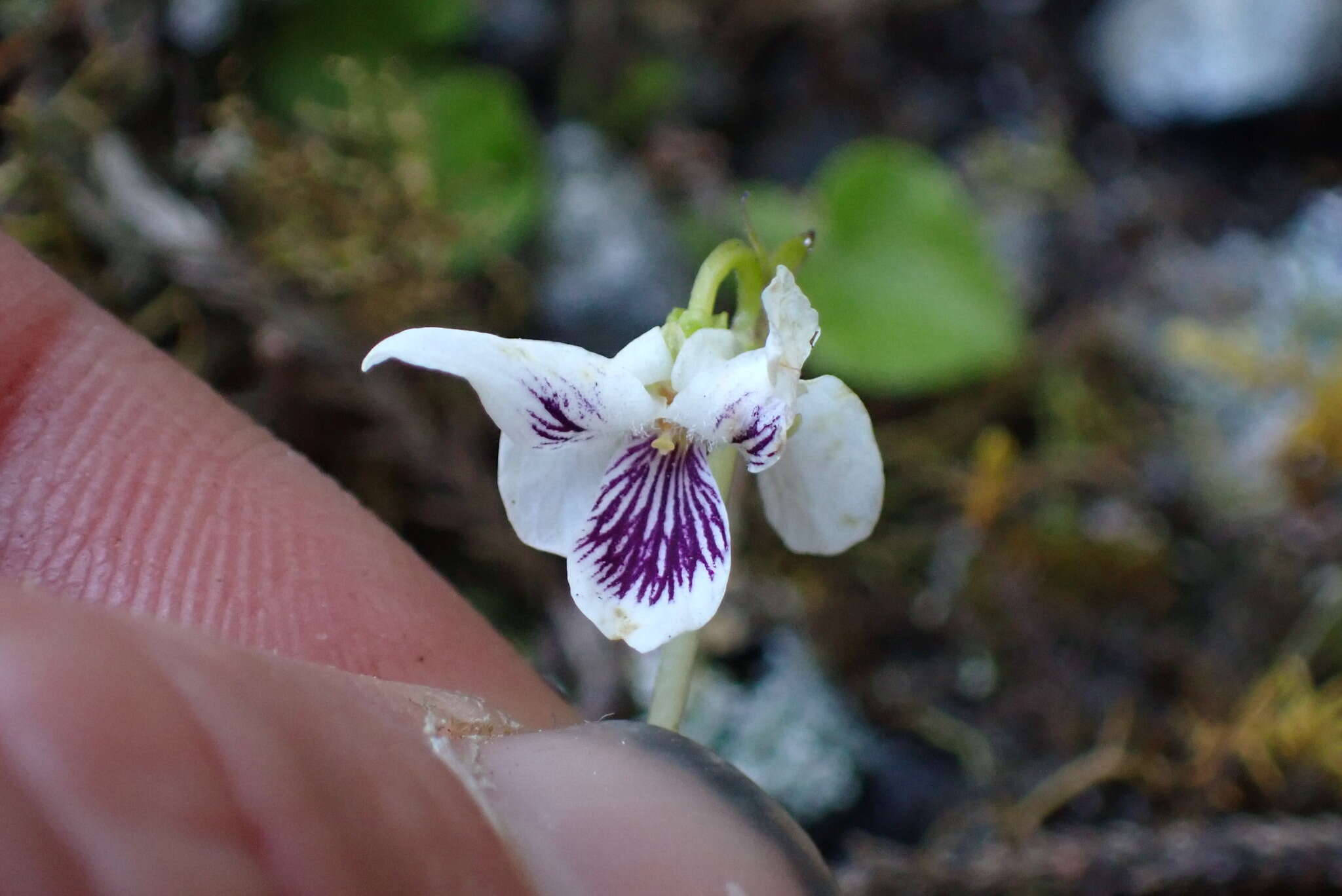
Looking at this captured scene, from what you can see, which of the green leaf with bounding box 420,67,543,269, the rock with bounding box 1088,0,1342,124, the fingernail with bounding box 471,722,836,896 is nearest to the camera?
the fingernail with bounding box 471,722,836,896

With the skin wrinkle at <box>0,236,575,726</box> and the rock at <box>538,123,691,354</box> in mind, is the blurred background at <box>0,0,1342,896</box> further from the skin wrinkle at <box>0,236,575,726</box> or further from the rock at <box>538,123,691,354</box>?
the skin wrinkle at <box>0,236,575,726</box>

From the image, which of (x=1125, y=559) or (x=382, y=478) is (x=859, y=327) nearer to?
(x=1125, y=559)

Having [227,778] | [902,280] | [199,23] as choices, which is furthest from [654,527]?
[199,23]

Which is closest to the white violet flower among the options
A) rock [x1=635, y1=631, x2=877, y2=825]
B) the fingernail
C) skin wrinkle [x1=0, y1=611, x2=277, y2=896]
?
the fingernail

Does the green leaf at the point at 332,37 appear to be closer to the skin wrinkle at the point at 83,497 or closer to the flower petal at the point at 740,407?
the skin wrinkle at the point at 83,497

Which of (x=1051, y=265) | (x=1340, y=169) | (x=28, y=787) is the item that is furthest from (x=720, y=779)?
(x=1340, y=169)

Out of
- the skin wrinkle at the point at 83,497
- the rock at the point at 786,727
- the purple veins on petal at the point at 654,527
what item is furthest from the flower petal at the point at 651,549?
the rock at the point at 786,727
